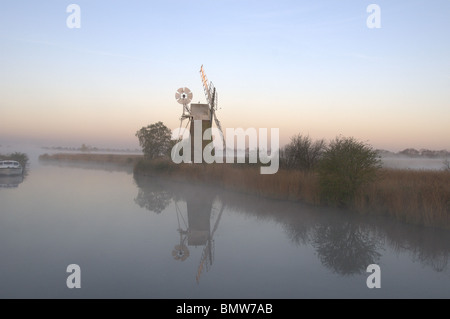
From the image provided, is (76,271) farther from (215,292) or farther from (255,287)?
(255,287)

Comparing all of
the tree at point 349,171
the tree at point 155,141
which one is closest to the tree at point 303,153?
the tree at point 349,171

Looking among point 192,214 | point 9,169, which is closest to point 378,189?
point 192,214

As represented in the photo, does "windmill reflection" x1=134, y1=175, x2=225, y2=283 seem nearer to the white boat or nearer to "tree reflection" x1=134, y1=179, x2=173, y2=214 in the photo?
"tree reflection" x1=134, y1=179, x2=173, y2=214

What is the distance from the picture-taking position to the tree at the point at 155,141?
33594 millimetres

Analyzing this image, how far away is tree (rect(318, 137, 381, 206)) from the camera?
10.4 meters

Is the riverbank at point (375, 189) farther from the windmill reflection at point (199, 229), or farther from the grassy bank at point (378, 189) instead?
the windmill reflection at point (199, 229)

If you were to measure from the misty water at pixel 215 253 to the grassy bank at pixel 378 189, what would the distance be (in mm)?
438

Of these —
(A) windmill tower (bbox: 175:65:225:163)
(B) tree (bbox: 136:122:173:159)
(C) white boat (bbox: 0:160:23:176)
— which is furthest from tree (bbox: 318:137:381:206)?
(B) tree (bbox: 136:122:173:159)

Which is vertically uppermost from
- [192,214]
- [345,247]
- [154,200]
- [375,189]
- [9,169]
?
[9,169]

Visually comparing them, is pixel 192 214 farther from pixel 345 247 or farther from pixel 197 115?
pixel 197 115

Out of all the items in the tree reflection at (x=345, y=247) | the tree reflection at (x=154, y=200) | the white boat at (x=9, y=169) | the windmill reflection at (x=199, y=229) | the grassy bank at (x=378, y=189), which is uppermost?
the white boat at (x=9, y=169)

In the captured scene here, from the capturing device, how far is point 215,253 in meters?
6.30

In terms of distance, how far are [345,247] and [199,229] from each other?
12.1 ft

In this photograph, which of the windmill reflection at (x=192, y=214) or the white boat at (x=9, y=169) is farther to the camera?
the white boat at (x=9, y=169)
